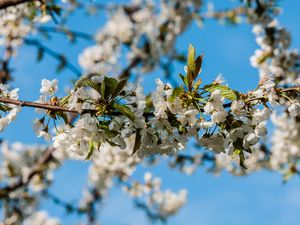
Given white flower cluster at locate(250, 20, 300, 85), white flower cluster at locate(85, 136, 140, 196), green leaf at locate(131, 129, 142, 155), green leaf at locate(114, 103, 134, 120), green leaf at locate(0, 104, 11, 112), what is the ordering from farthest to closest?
white flower cluster at locate(85, 136, 140, 196) < white flower cluster at locate(250, 20, 300, 85) < green leaf at locate(0, 104, 11, 112) < green leaf at locate(131, 129, 142, 155) < green leaf at locate(114, 103, 134, 120)

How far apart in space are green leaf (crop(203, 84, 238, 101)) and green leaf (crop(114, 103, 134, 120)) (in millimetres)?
269

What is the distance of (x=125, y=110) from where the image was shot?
1.48 m

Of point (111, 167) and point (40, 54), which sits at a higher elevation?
point (111, 167)

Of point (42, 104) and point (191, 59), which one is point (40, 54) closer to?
point (42, 104)

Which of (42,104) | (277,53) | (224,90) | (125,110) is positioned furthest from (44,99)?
(277,53)

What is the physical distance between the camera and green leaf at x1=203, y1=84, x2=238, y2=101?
5.00 feet

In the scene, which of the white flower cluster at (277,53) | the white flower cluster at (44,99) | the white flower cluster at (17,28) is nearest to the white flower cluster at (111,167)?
the white flower cluster at (17,28)

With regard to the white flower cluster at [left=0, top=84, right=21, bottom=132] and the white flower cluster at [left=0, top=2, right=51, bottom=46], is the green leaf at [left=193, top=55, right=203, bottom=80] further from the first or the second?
the white flower cluster at [left=0, top=2, right=51, bottom=46]

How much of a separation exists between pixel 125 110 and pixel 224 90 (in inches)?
13.4

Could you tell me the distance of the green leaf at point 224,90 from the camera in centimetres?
153

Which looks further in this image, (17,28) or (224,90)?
(17,28)

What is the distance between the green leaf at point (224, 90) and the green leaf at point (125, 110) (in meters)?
0.27

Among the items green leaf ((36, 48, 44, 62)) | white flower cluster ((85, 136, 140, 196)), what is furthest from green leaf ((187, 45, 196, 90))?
white flower cluster ((85, 136, 140, 196))

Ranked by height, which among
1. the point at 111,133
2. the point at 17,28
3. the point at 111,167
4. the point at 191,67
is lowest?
the point at 111,133
